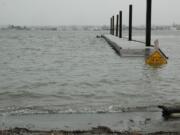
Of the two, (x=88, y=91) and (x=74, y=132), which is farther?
(x=88, y=91)

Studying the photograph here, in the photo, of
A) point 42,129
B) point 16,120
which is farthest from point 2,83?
point 42,129

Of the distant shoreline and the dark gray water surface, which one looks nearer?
the distant shoreline

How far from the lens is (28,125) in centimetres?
797

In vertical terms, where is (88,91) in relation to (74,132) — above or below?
below

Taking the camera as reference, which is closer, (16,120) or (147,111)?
(16,120)

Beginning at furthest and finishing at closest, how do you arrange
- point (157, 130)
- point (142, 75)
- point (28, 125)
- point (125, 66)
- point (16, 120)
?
point (125, 66) → point (142, 75) → point (16, 120) → point (28, 125) → point (157, 130)

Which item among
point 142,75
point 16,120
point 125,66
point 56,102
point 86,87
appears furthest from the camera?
point 125,66

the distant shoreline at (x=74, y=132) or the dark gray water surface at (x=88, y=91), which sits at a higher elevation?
the distant shoreline at (x=74, y=132)

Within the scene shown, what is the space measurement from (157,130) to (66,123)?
1.74 m

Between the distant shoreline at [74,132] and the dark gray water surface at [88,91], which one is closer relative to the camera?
the distant shoreline at [74,132]

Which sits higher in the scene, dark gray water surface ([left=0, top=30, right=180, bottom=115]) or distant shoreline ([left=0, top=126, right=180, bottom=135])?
distant shoreline ([left=0, top=126, right=180, bottom=135])

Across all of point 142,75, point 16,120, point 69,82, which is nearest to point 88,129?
point 16,120

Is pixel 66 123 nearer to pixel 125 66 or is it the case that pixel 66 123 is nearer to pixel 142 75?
pixel 142 75

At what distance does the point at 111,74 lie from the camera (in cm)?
1720
